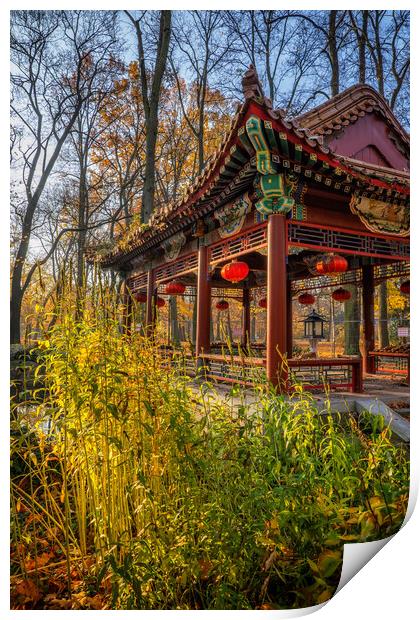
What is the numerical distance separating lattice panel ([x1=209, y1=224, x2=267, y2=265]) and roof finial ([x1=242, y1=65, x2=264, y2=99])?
1.40 metres

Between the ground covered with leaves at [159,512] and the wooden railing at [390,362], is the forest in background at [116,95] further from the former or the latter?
the wooden railing at [390,362]

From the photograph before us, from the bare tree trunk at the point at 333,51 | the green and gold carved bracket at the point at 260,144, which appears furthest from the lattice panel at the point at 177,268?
the bare tree trunk at the point at 333,51

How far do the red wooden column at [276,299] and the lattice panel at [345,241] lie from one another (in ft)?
0.84

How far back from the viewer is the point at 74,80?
2287mm

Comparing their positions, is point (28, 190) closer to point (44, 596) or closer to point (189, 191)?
point (44, 596)

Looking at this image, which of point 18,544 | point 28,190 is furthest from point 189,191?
point 18,544

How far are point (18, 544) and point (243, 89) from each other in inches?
113

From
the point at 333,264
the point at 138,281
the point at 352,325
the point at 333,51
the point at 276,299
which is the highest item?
the point at 333,51

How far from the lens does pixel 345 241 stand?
13.9 feet

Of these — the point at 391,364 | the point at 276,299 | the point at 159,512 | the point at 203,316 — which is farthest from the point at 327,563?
the point at 391,364

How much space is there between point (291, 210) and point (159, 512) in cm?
292

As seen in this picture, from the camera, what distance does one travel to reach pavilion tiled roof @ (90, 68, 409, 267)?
290cm

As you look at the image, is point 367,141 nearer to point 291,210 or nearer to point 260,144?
point 291,210

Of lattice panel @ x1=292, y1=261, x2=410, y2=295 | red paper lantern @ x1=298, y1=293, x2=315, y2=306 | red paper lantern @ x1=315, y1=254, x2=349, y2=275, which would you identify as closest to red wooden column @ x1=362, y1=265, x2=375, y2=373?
lattice panel @ x1=292, y1=261, x2=410, y2=295
